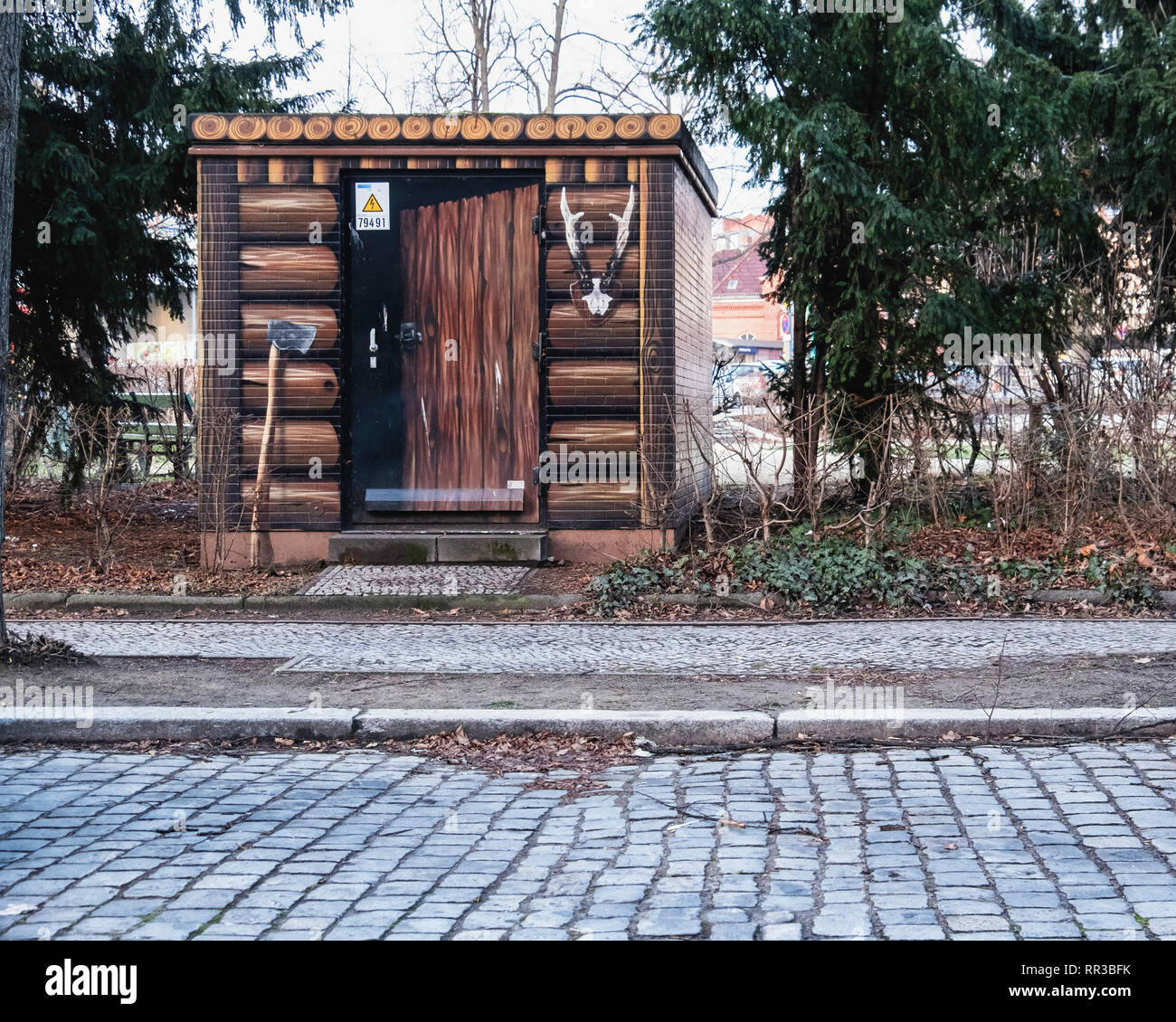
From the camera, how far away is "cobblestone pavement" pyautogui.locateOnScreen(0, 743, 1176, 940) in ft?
13.3

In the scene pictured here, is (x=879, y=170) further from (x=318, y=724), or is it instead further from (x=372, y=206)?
(x=318, y=724)

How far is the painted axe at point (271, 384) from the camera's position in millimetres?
11766

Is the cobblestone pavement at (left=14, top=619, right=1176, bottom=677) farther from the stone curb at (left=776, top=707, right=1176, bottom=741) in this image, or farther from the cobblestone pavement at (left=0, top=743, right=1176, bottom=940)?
the cobblestone pavement at (left=0, top=743, right=1176, bottom=940)

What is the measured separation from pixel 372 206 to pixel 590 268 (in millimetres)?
2010

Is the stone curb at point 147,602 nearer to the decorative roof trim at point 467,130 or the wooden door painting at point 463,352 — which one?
the wooden door painting at point 463,352

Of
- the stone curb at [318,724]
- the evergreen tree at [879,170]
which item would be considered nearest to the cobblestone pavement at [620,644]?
the stone curb at [318,724]

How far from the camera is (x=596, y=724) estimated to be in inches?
260

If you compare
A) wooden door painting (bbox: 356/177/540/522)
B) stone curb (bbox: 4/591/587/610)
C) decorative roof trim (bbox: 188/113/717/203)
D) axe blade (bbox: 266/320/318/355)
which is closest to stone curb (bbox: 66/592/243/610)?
stone curb (bbox: 4/591/587/610)

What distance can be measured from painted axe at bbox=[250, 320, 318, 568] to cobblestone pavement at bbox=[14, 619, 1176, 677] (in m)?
1.87

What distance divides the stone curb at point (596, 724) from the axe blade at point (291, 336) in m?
5.54

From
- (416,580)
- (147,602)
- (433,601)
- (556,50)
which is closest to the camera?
(433,601)

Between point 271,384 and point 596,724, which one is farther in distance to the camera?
point 271,384

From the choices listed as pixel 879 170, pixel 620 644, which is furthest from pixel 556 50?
pixel 620 644
